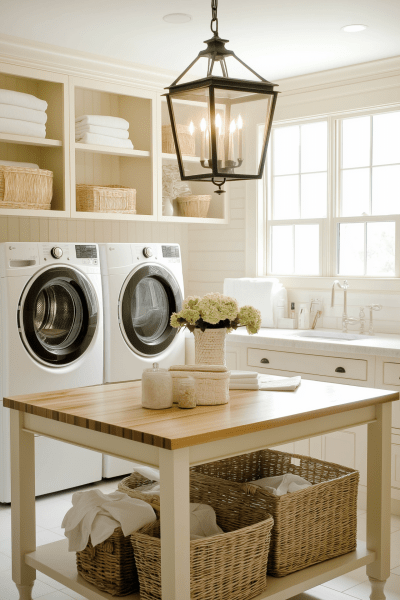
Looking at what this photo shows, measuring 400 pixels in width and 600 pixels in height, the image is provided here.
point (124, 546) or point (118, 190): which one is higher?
point (118, 190)

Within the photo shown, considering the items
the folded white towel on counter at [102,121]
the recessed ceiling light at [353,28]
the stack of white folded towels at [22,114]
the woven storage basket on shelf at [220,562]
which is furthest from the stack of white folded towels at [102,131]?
the woven storage basket on shelf at [220,562]

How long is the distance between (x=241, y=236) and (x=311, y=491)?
119 inches

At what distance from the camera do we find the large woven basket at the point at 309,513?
2613 mm

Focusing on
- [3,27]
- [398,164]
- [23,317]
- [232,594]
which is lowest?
[232,594]

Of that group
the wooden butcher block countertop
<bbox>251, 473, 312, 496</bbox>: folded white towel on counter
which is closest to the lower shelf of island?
<bbox>251, 473, 312, 496</bbox>: folded white towel on counter

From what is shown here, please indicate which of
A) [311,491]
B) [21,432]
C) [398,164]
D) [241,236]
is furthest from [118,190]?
[311,491]

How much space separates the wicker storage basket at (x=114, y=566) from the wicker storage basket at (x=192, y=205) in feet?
10.4

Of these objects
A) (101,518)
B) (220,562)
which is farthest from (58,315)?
(220,562)

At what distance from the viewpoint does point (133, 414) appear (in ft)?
8.09

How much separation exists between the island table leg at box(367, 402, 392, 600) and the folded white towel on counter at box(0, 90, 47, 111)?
272cm

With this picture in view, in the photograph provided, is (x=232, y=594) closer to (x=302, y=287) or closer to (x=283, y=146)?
(x=302, y=287)

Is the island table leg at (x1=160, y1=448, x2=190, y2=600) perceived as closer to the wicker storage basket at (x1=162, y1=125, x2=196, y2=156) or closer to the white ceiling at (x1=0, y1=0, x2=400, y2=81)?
the wicker storage basket at (x1=162, y1=125, x2=196, y2=156)

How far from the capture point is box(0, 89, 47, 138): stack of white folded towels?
163 inches

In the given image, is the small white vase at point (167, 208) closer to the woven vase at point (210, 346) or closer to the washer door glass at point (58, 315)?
the washer door glass at point (58, 315)
